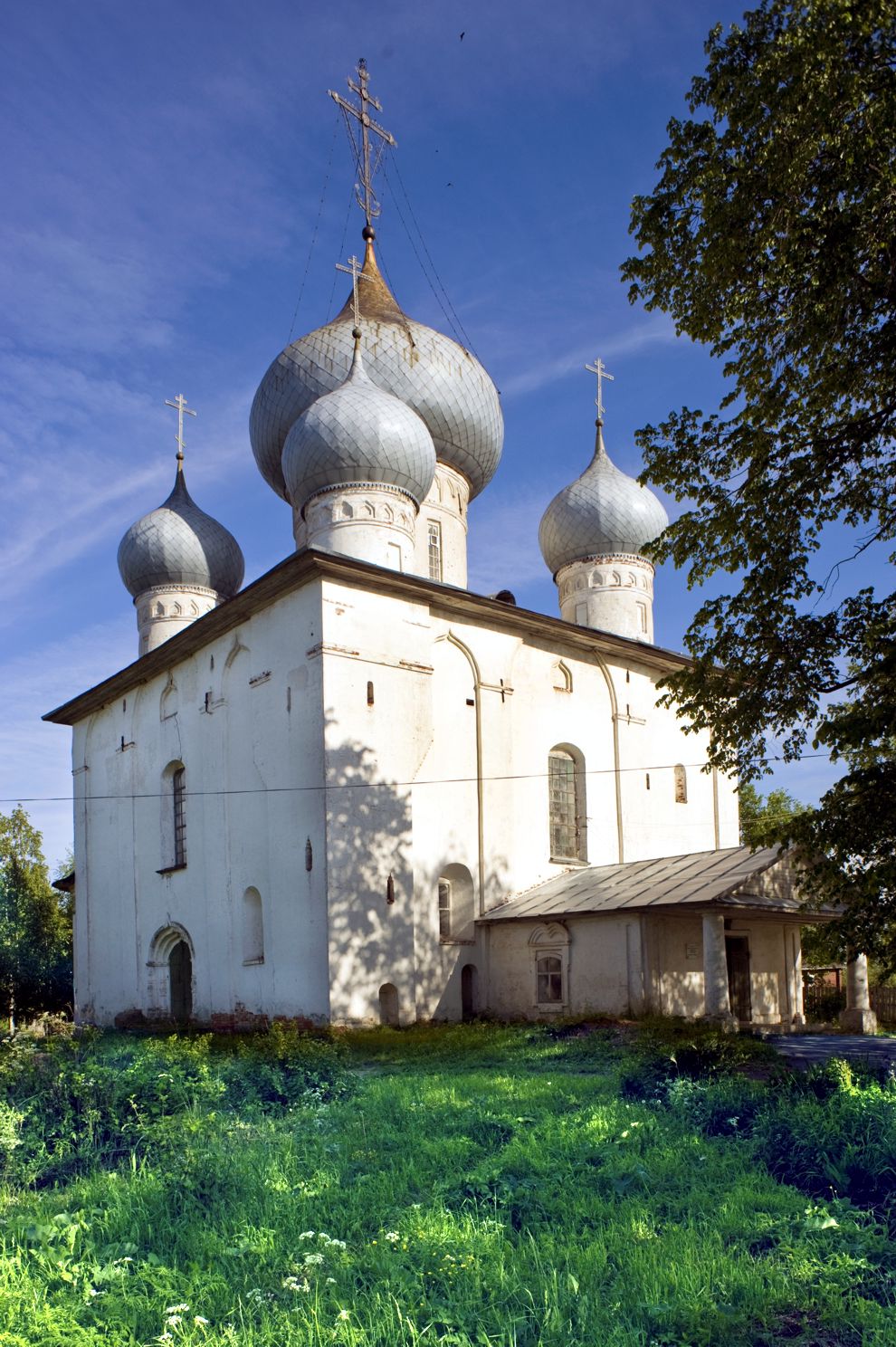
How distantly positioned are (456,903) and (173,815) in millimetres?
6002

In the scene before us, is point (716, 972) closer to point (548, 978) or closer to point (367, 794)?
point (548, 978)

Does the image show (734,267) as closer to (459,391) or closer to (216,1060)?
(216,1060)

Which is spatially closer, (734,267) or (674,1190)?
(674,1190)

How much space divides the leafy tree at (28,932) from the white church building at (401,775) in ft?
13.2

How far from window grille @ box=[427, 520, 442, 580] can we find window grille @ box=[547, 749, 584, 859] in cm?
433

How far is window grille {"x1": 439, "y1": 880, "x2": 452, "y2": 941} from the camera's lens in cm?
1788

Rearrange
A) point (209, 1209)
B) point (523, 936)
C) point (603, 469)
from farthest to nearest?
point (603, 469), point (523, 936), point (209, 1209)

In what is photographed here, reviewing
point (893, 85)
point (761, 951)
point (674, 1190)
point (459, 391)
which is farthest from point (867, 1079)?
point (459, 391)

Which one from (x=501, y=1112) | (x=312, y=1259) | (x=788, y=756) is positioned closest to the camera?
(x=312, y=1259)

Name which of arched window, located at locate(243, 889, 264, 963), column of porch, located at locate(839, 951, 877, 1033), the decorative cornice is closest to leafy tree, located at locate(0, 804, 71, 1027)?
the decorative cornice

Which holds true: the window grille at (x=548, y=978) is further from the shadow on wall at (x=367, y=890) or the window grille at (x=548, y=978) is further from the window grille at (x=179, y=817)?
the window grille at (x=179, y=817)

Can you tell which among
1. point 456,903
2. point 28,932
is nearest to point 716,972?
point 456,903

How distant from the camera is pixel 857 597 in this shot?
926cm

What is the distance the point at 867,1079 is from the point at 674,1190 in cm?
346
